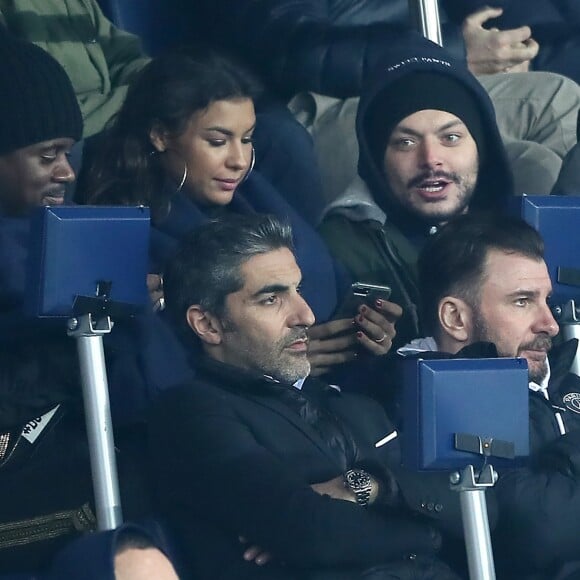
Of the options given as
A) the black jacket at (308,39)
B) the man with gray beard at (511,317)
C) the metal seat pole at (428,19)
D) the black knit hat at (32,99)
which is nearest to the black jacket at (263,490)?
the man with gray beard at (511,317)

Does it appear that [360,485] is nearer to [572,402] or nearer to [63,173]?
[572,402]

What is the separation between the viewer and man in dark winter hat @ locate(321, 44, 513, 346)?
4.69 metres

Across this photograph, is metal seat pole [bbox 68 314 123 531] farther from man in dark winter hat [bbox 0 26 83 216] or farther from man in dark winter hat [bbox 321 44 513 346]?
man in dark winter hat [bbox 321 44 513 346]

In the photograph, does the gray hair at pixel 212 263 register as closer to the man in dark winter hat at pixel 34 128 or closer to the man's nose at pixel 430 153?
the man in dark winter hat at pixel 34 128

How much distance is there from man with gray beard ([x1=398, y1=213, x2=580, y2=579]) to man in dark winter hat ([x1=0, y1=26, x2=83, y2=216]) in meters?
0.80

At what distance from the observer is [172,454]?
12.3 ft

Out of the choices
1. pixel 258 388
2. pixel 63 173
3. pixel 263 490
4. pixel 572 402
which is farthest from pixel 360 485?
pixel 63 173

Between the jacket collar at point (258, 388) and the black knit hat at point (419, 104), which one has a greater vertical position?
the black knit hat at point (419, 104)

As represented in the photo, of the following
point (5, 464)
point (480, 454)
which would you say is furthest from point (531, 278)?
point (5, 464)

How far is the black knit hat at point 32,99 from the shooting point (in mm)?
4266

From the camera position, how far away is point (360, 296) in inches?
173

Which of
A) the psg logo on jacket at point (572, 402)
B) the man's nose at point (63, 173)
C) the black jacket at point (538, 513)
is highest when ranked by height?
the man's nose at point (63, 173)

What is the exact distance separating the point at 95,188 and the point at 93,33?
0.68m

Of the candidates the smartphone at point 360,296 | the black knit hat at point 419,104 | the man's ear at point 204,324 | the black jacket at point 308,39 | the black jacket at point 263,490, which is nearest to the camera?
the black jacket at point 263,490
